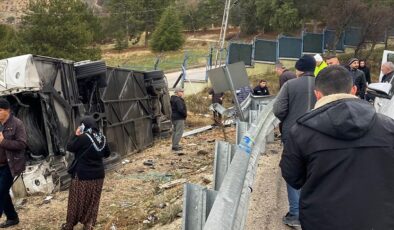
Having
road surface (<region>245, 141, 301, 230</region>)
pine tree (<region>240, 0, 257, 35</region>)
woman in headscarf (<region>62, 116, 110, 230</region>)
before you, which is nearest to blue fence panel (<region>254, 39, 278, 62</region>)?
road surface (<region>245, 141, 301, 230</region>)

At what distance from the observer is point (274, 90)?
23.1 m

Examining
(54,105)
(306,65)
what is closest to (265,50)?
(54,105)

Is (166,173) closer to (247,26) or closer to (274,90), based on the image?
(274,90)

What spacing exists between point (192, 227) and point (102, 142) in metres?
3.26

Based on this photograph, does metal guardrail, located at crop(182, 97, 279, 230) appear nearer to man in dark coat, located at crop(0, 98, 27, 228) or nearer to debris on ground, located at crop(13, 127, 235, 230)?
debris on ground, located at crop(13, 127, 235, 230)

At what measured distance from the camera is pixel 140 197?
337 inches

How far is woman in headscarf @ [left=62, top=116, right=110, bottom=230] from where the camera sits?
20.5 feet

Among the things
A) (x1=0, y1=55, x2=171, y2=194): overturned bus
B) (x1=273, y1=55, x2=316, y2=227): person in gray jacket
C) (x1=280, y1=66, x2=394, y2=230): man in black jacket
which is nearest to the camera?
(x1=280, y1=66, x2=394, y2=230): man in black jacket

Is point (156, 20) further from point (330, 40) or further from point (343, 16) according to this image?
point (330, 40)

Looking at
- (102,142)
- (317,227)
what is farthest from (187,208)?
(102,142)

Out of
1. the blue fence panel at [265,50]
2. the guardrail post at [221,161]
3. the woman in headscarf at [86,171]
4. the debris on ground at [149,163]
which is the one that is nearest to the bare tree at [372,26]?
the blue fence panel at [265,50]

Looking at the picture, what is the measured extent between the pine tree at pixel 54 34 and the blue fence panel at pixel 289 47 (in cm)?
1913

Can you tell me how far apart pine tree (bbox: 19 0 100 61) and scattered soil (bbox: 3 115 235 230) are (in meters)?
30.3

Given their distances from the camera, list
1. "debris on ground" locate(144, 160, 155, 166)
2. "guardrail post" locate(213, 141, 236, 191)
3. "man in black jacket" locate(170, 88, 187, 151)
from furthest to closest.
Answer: "man in black jacket" locate(170, 88, 187, 151)
"debris on ground" locate(144, 160, 155, 166)
"guardrail post" locate(213, 141, 236, 191)
